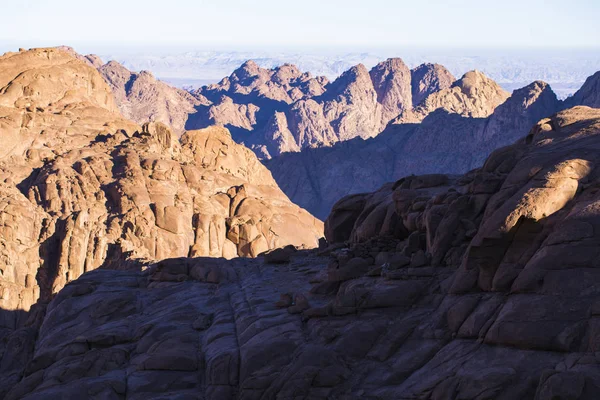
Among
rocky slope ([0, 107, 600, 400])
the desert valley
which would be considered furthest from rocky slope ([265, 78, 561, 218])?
rocky slope ([0, 107, 600, 400])

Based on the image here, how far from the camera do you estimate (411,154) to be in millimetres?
159250

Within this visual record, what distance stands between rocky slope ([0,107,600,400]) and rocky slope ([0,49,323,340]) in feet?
81.5

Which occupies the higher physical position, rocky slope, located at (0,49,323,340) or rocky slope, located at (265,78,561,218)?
rocky slope, located at (0,49,323,340)

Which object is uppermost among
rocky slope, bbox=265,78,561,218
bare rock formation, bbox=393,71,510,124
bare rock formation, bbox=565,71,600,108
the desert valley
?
the desert valley

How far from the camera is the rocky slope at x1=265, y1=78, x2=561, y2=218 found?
147 meters

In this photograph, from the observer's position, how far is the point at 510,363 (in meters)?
16.9

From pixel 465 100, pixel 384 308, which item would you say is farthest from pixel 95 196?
pixel 465 100

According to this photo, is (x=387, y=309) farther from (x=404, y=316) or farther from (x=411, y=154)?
(x=411, y=154)

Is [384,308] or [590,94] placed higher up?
[384,308]

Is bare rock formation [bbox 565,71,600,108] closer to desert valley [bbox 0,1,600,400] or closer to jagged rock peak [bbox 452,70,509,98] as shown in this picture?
jagged rock peak [bbox 452,70,509,98]

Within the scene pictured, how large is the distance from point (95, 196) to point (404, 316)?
46516mm

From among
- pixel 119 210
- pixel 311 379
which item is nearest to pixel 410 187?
pixel 311 379

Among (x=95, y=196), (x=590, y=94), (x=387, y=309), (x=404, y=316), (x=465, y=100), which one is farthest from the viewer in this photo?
(x=465, y=100)

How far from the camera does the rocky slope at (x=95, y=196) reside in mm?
58219
